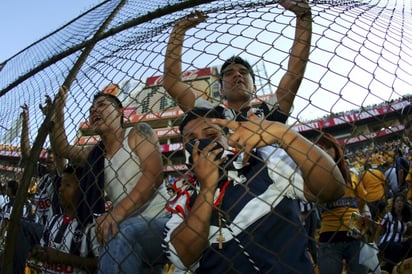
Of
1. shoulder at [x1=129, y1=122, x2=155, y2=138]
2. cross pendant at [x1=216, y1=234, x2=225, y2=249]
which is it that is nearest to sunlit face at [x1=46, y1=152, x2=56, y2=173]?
shoulder at [x1=129, y1=122, x2=155, y2=138]

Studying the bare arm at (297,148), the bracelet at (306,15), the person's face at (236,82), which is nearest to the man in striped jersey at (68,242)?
the person's face at (236,82)

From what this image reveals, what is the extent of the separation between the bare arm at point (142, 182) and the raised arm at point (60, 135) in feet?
1.25

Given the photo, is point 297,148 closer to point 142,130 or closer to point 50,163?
point 142,130

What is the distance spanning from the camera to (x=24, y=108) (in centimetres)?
210

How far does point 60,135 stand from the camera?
1687mm

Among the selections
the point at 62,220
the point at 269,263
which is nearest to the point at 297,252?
the point at 269,263

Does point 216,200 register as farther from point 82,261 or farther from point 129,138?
point 82,261

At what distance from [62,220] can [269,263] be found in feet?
4.65

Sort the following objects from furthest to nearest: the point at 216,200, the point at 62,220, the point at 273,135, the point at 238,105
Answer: the point at 62,220 < the point at 238,105 < the point at 216,200 < the point at 273,135

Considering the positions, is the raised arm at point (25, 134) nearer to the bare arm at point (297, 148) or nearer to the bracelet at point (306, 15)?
the bare arm at point (297, 148)

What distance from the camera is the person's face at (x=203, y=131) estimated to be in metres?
1.14

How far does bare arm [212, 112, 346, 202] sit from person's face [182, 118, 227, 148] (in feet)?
0.39

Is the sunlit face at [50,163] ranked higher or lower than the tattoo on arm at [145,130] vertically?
lower

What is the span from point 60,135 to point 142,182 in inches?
21.4
